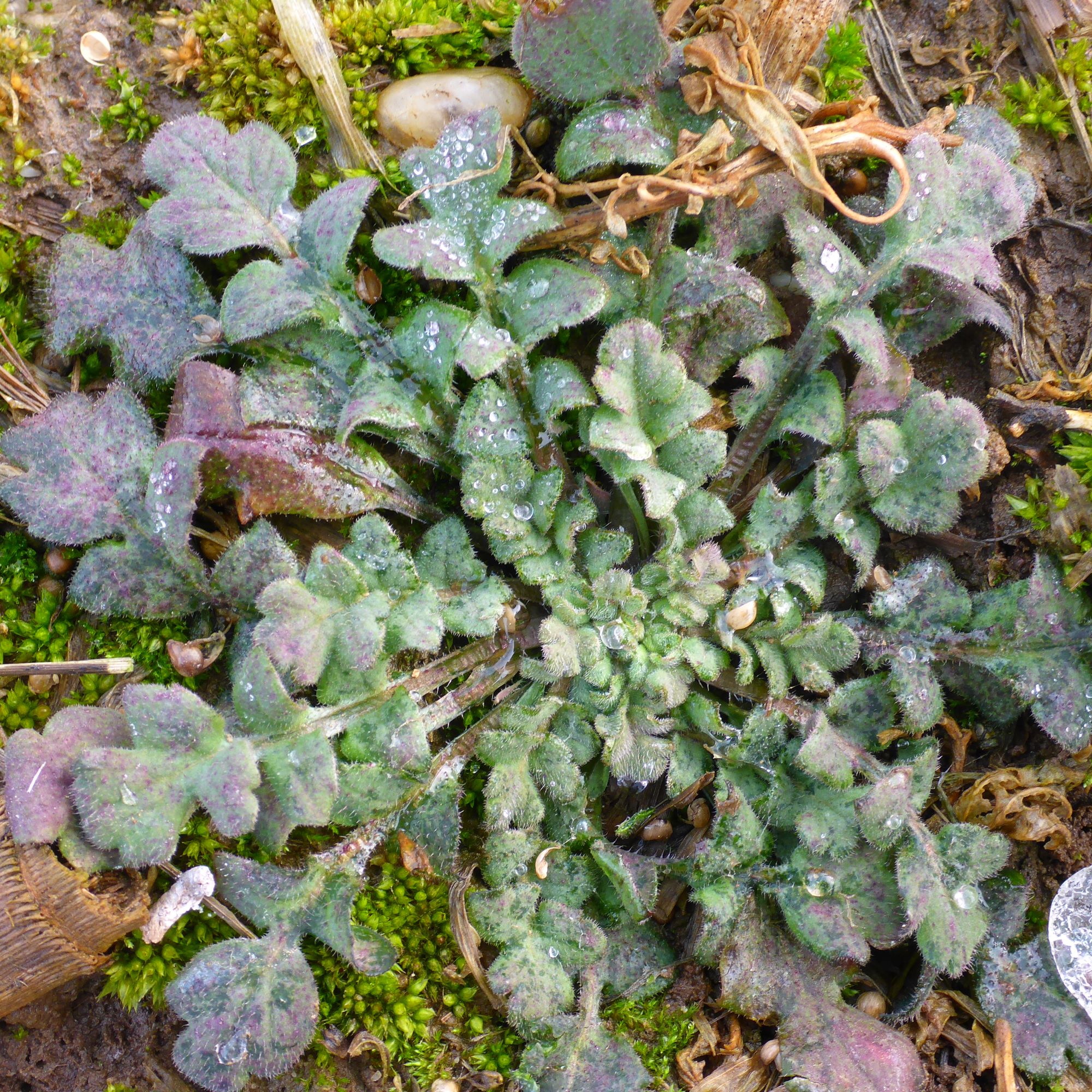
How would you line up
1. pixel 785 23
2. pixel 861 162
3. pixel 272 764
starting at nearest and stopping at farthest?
pixel 272 764 → pixel 785 23 → pixel 861 162

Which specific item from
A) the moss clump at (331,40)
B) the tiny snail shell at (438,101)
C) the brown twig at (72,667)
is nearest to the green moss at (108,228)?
the moss clump at (331,40)

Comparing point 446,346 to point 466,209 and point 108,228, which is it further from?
point 108,228

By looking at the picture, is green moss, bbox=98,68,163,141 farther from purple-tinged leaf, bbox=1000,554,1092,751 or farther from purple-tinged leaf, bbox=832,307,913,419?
purple-tinged leaf, bbox=1000,554,1092,751

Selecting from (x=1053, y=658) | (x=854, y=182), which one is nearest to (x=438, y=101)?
(x=854, y=182)

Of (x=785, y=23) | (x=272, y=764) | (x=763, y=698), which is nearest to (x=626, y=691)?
(x=763, y=698)

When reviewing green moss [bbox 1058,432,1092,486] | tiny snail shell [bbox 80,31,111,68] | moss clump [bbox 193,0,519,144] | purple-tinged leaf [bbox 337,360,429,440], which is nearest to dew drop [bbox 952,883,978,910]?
green moss [bbox 1058,432,1092,486]

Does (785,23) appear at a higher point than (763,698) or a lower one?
higher

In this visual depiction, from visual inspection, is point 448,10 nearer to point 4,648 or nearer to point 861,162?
point 861,162
